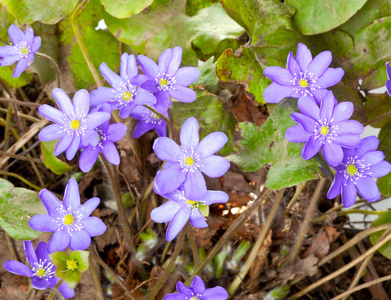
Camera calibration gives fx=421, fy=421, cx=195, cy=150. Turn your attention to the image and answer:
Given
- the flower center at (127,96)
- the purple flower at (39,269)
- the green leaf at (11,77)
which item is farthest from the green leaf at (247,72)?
the green leaf at (11,77)

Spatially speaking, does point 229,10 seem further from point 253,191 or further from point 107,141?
point 253,191

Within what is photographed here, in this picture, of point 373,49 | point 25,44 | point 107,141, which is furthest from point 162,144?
point 373,49

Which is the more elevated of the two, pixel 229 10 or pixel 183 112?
pixel 229 10

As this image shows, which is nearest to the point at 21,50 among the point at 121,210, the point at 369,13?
the point at 121,210

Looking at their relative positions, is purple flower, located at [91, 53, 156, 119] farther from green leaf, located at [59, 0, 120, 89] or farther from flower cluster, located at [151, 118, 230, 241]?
green leaf, located at [59, 0, 120, 89]

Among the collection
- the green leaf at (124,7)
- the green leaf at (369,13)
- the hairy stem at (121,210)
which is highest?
the green leaf at (124,7)

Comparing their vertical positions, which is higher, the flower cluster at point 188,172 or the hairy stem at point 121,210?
the flower cluster at point 188,172

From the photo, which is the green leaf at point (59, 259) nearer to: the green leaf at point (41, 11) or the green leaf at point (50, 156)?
the green leaf at point (50, 156)
